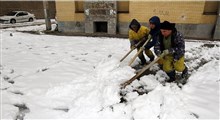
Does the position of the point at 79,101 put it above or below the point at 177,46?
below

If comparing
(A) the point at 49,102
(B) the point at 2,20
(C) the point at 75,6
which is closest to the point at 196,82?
(A) the point at 49,102

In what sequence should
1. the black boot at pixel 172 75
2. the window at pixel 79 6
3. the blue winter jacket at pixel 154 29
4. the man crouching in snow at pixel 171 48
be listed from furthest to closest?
the window at pixel 79 6
the blue winter jacket at pixel 154 29
the black boot at pixel 172 75
the man crouching in snow at pixel 171 48

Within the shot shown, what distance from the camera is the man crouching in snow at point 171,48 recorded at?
12.3ft

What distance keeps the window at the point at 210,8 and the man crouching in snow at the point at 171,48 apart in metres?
6.30

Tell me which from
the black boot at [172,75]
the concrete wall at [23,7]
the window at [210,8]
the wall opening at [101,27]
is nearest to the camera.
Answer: the black boot at [172,75]

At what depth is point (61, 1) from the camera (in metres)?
11.5

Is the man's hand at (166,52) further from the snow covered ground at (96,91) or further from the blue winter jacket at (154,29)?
the blue winter jacket at (154,29)

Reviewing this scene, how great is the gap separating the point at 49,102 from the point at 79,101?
0.50 metres

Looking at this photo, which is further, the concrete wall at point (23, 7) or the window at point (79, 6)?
the concrete wall at point (23, 7)

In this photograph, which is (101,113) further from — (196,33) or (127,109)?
(196,33)

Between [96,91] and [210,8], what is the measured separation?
25.6 feet

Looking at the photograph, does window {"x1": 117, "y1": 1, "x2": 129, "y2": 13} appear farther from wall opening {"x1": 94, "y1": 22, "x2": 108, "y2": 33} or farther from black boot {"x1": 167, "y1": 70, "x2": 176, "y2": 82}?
black boot {"x1": 167, "y1": 70, "x2": 176, "y2": 82}

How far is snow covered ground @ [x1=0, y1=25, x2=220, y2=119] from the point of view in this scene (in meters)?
3.15

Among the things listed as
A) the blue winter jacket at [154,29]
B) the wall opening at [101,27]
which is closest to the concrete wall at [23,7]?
the wall opening at [101,27]
